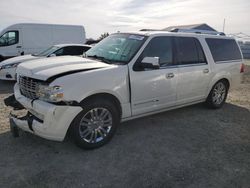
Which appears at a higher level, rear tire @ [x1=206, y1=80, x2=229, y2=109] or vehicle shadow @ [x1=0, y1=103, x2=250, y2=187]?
rear tire @ [x1=206, y1=80, x2=229, y2=109]

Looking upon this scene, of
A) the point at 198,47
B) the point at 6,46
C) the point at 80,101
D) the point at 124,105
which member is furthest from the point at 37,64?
the point at 6,46

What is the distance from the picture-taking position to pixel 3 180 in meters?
3.10

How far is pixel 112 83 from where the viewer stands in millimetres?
3900

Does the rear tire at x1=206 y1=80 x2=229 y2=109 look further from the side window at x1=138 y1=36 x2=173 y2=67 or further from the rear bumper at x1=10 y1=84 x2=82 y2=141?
the rear bumper at x1=10 y1=84 x2=82 y2=141

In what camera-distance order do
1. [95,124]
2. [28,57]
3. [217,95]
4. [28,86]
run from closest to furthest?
[28,86], [95,124], [217,95], [28,57]

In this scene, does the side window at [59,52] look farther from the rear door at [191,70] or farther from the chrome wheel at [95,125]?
the chrome wheel at [95,125]

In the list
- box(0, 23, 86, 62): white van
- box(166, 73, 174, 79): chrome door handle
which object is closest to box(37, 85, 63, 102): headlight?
box(166, 73, 174, 79): chrome door handle

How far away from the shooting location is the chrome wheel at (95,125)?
3785mm

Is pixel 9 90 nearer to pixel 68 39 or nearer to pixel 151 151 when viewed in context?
pixel 151 151

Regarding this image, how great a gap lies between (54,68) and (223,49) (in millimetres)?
4365

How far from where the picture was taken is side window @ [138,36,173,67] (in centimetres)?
447

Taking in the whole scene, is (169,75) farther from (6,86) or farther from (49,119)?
(6,86)

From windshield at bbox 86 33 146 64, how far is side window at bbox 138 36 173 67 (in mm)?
177

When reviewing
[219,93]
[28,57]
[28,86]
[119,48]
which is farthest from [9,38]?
[219,93]
